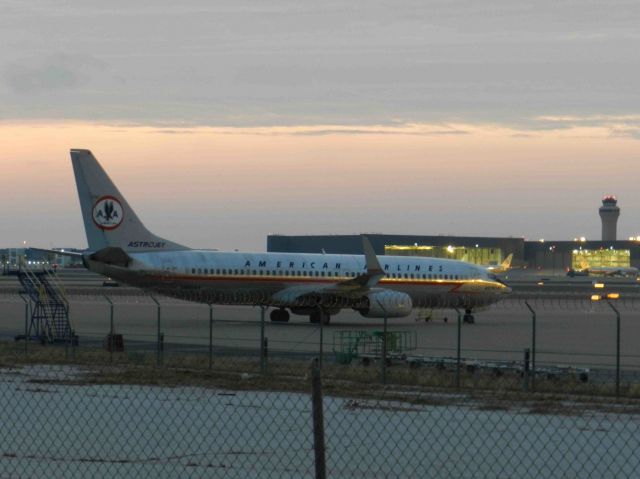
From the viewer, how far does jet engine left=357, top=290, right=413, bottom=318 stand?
154 feet

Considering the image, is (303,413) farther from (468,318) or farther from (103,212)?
(468,318)

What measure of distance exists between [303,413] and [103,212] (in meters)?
29.2

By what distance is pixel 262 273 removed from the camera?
49062 millimetres

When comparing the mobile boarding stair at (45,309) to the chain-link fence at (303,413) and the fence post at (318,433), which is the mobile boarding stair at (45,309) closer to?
the chain-link fence at (303,413)

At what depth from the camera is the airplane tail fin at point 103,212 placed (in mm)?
45688

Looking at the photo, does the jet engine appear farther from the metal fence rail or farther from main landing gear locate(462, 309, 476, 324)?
the metal fence rail

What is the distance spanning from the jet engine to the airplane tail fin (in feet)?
29.4

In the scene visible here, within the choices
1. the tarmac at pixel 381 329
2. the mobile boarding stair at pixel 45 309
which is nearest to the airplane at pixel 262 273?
the tarmac at pixel 381 329

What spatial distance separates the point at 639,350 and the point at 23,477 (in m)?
26.4

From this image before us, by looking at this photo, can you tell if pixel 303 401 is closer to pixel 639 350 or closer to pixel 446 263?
pixel 639 350

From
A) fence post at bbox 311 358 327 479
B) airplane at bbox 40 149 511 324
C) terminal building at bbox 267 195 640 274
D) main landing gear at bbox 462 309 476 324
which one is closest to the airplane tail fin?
airplane at bbox 40 149 511 324

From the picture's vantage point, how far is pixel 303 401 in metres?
19.7

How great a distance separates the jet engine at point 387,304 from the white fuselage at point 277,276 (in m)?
2.50

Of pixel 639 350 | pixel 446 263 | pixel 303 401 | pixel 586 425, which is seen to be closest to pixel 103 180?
pixel 446 263
